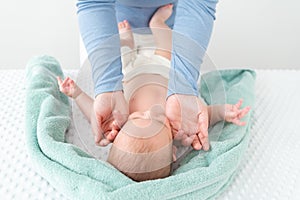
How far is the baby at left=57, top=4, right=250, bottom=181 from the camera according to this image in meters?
0.77

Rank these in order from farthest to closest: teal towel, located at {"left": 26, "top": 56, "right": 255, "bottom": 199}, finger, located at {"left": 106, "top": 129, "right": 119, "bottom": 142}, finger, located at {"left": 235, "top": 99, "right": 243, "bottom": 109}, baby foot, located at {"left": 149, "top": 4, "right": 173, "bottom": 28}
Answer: baby foot, located at {"left": 149, "top": 4, "right": 173, "bottom": 28} → finger, located at {"left": 235, "top": 99, "right": 243, "bottom": 109} → finger, located at {"left": 106, "top": 129, "right": 119, "bottom": 142} → teal towel, located at {"left": 26, "top": 56, "right": 255, "bottom": 199}

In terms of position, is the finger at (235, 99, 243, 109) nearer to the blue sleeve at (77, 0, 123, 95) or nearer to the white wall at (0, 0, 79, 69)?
the blue sleeve at (77, 0, 123, 95)

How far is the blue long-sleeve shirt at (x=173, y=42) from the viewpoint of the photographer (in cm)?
90

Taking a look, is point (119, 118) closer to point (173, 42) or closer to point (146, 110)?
point (146, 110)

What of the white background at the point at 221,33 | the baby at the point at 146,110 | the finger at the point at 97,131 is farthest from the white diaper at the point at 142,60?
the white background at the point at 221,33

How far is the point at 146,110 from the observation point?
0.85m

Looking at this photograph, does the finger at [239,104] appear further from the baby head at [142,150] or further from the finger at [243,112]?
the baby head at [142,150]

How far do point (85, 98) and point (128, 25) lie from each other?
221 mm

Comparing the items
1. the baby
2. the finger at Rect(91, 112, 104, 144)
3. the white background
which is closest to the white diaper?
the baby

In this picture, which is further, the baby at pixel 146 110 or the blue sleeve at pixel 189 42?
the blue sleeve at pixel 189 42

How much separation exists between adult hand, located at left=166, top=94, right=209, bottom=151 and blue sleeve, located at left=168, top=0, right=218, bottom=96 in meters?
0.02

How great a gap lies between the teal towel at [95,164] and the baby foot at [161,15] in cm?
22

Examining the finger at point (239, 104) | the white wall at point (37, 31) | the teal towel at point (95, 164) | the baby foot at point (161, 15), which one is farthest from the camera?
the white wall at point (37, 31)

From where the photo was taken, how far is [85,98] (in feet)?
3.01
